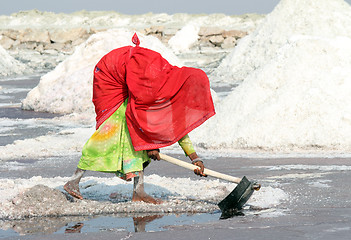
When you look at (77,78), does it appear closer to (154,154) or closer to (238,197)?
(154,154)

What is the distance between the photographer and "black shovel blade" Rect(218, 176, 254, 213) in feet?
14.6

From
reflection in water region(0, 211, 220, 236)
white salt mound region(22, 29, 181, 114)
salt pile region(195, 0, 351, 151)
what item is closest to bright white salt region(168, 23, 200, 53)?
white salt mound region(22, 29, 181, 114)

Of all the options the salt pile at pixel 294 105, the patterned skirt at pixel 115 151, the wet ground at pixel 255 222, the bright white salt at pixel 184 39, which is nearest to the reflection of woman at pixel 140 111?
the patterned skirt at pixel 115 151

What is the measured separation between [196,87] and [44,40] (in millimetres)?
36799

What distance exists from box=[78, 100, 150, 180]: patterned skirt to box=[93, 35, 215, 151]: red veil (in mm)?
66

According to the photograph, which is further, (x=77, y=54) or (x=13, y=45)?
(x=13, y=45)

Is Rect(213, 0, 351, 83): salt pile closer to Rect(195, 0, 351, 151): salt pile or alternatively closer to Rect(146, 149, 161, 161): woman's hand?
Rect(195, 0, 351, 151): salt pile

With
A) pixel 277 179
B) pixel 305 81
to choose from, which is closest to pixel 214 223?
pixel 277 179

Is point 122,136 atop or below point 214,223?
atop

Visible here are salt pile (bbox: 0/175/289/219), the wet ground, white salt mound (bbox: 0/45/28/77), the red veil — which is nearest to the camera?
the wet ground

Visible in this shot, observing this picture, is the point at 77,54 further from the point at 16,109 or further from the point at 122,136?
the point at 122,136

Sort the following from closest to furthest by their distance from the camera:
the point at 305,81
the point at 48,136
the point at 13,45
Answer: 1. the point at 305,81
2. the point at 48,136
3. the point at 13,45

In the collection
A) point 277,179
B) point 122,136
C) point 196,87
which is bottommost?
point 277,179

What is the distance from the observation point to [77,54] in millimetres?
13516
